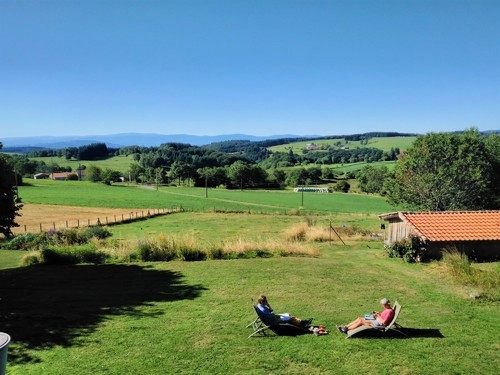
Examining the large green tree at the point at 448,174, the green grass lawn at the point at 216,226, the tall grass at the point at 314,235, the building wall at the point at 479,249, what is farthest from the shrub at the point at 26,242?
the large green tree at the point at 448,174

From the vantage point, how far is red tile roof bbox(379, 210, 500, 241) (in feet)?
65.7

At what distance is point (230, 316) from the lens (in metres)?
11.8

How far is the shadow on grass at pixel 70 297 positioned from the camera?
10469mm

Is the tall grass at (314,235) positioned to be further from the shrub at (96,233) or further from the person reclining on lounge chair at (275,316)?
the person reclining on lounge chair at (275,316)

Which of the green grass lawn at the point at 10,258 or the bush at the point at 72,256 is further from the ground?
the bush at the point at 72,256

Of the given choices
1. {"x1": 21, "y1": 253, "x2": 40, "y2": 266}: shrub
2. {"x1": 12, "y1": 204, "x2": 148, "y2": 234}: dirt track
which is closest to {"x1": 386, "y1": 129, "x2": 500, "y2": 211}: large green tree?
{"x1": 21, "y1": 253, "x2": 40, "y2": 266}: shrub

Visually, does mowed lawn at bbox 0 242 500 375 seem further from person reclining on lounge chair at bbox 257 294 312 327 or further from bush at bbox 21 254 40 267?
bush at bbox 21 254 40 267

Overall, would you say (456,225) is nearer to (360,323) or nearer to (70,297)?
(360,323)

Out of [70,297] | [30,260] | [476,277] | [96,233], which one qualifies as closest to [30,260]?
[30,260]

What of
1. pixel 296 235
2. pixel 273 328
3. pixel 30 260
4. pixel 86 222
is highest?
pixel 273 328

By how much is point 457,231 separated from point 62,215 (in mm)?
46541

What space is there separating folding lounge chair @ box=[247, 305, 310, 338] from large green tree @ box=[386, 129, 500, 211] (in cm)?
2705

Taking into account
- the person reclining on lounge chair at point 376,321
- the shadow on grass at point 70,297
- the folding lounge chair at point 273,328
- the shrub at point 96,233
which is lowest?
the shrub at point 96,233

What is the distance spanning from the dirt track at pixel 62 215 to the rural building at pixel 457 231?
1248 inches
